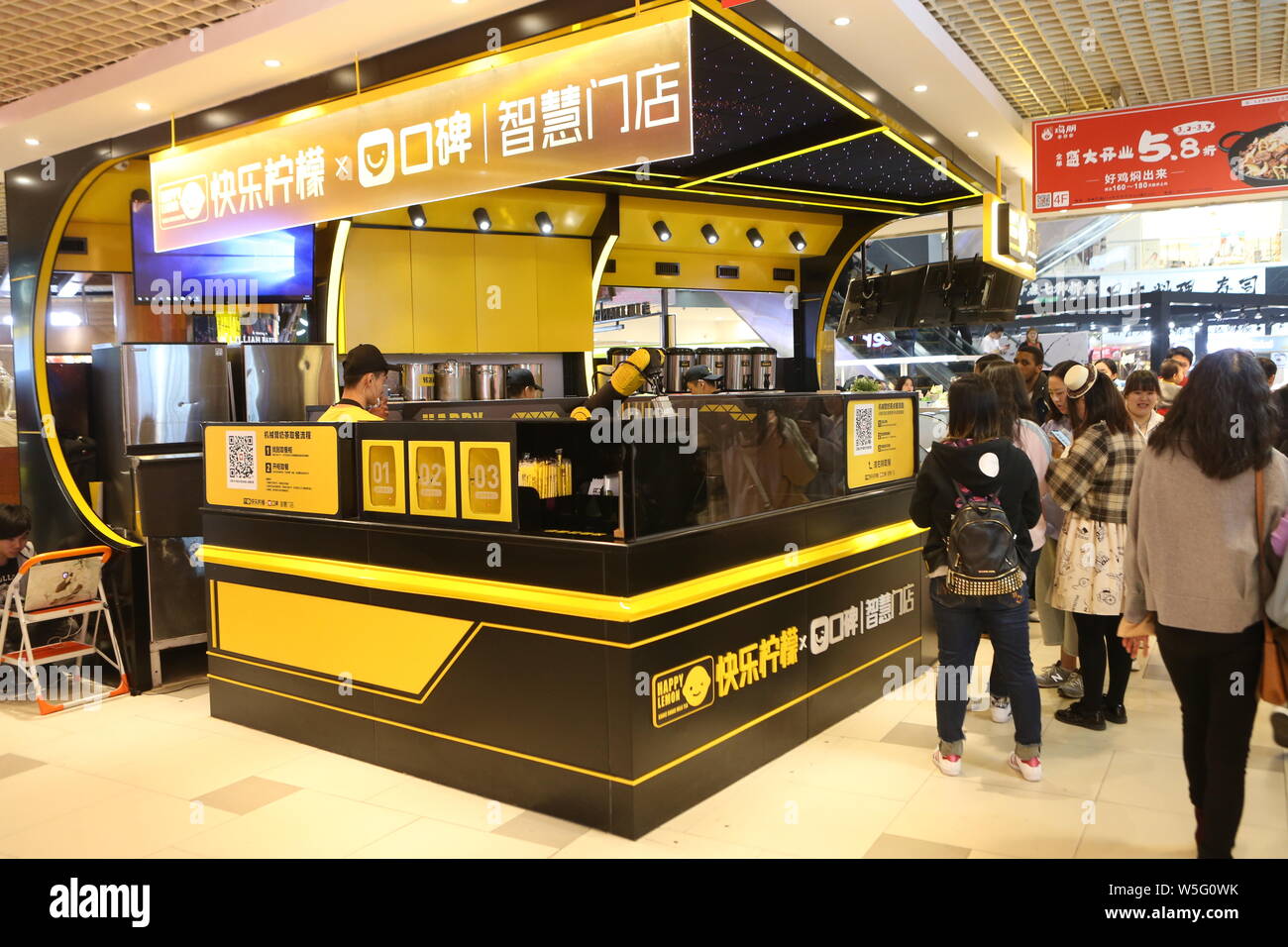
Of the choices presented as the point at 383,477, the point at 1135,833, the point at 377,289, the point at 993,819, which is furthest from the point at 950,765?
the point at 377,289

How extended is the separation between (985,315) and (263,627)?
6.48 metres

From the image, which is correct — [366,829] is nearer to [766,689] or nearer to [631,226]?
[766,689]

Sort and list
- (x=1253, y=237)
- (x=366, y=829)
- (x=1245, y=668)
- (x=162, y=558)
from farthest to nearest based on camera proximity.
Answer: (x=1253, y=237) < (x=162, y=558) < (x=366, y=829) < (x=1245, y=668)

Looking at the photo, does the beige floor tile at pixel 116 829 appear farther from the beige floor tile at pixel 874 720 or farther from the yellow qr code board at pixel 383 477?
the beige floor tile at pixel 874 720

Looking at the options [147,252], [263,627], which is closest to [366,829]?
[263,627]

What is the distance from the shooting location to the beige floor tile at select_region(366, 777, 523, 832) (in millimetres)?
3445

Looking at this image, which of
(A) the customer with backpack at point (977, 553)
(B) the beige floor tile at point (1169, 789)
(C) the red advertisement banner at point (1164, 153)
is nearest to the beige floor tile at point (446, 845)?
(A) the customer with backpack at point (977, 553)

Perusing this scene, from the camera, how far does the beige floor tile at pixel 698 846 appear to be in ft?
10.3

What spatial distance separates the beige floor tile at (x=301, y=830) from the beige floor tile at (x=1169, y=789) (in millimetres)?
2633

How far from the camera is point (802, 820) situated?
11.1 feet

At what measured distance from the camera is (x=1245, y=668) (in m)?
2.61

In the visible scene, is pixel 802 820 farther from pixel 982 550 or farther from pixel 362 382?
pixel 362 382

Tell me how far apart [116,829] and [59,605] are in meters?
2.19

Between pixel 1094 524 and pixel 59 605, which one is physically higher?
pixel 1094 524
